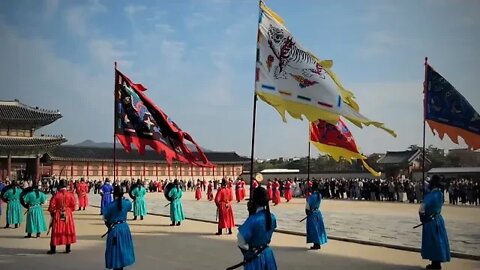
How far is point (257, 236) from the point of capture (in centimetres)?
554

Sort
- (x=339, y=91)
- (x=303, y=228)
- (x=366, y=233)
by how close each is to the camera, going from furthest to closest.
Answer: (x=303, y=228) → (x=366, y=233) → (x=339, y=91)

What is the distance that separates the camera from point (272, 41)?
29.7ft

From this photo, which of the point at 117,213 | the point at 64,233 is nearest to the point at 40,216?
the point at 64,233

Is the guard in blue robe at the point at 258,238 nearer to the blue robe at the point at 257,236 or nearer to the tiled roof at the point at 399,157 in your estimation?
the blue robe at the point at 257,236

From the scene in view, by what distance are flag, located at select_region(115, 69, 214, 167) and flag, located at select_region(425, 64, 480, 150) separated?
5.77 meters

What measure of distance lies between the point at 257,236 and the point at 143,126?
21.6 feet

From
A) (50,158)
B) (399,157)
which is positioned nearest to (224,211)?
(50,158)

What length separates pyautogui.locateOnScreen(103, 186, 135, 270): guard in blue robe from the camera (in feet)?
26.0

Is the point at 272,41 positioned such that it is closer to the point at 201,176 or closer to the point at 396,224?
the point at 396,224

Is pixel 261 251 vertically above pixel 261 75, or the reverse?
pixel 261 75

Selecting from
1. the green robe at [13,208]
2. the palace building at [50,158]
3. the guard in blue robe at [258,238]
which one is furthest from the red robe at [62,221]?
the palace building at [50,158]

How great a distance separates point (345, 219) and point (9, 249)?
11.9m

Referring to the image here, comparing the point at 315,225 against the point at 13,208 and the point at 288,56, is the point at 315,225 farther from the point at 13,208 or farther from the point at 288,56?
the point at 13,208

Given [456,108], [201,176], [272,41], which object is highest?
[272,41]
